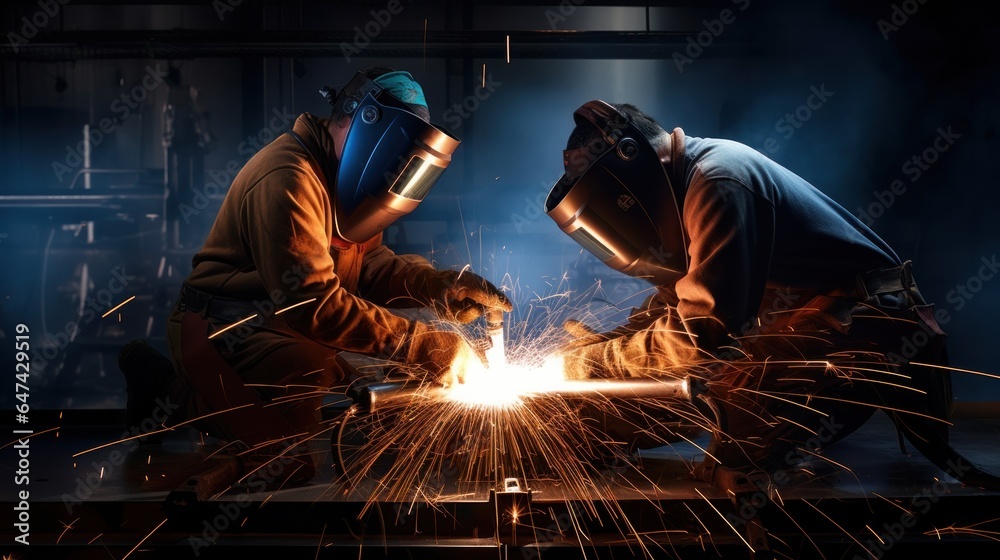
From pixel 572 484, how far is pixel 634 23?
8.51 ft

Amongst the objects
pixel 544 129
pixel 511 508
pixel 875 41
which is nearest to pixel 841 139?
pixel 875 41

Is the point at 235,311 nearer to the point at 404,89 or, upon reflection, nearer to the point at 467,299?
the point at 467,299

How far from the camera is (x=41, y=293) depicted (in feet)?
15.7

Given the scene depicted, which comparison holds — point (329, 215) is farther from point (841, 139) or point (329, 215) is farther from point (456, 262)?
point (841, 139)
